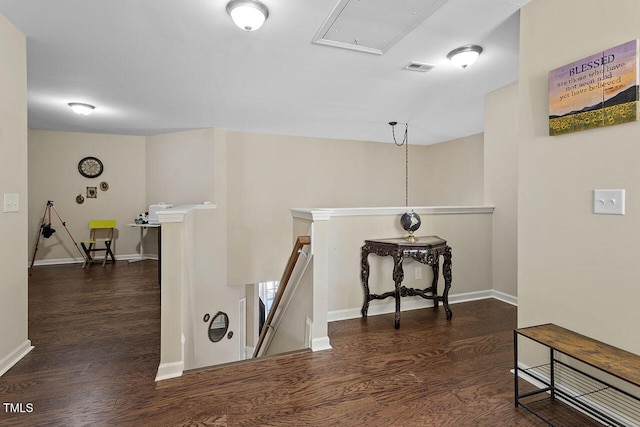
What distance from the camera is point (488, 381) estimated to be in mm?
1909

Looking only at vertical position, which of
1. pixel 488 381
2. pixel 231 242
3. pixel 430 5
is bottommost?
pixel 488 381

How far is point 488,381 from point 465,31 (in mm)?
2404

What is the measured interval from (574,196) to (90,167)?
694 centimetres

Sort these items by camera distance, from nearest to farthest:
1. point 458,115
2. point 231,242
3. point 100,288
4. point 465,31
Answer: point 465,31
point 100,288
point 458,115
point 231,242

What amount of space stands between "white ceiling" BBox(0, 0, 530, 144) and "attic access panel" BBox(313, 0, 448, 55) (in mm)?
49

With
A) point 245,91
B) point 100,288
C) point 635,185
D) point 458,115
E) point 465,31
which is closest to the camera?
point 635,185

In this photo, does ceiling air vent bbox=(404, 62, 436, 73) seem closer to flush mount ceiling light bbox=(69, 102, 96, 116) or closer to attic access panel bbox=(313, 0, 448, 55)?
attic access panel bbox=(313, 0, 448, 55)

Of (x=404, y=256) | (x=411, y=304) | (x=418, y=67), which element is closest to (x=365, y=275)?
(x=404, y=256)

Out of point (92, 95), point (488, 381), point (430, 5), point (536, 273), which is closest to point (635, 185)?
point (536, 273)

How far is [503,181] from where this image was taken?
349 cm

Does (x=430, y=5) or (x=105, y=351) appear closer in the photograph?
(x=430, y=5)

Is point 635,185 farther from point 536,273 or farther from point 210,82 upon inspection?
point 210,82

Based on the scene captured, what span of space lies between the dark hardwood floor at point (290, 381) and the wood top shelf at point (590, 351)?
392 millimetres

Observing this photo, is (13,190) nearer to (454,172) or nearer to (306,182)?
(306,182)
